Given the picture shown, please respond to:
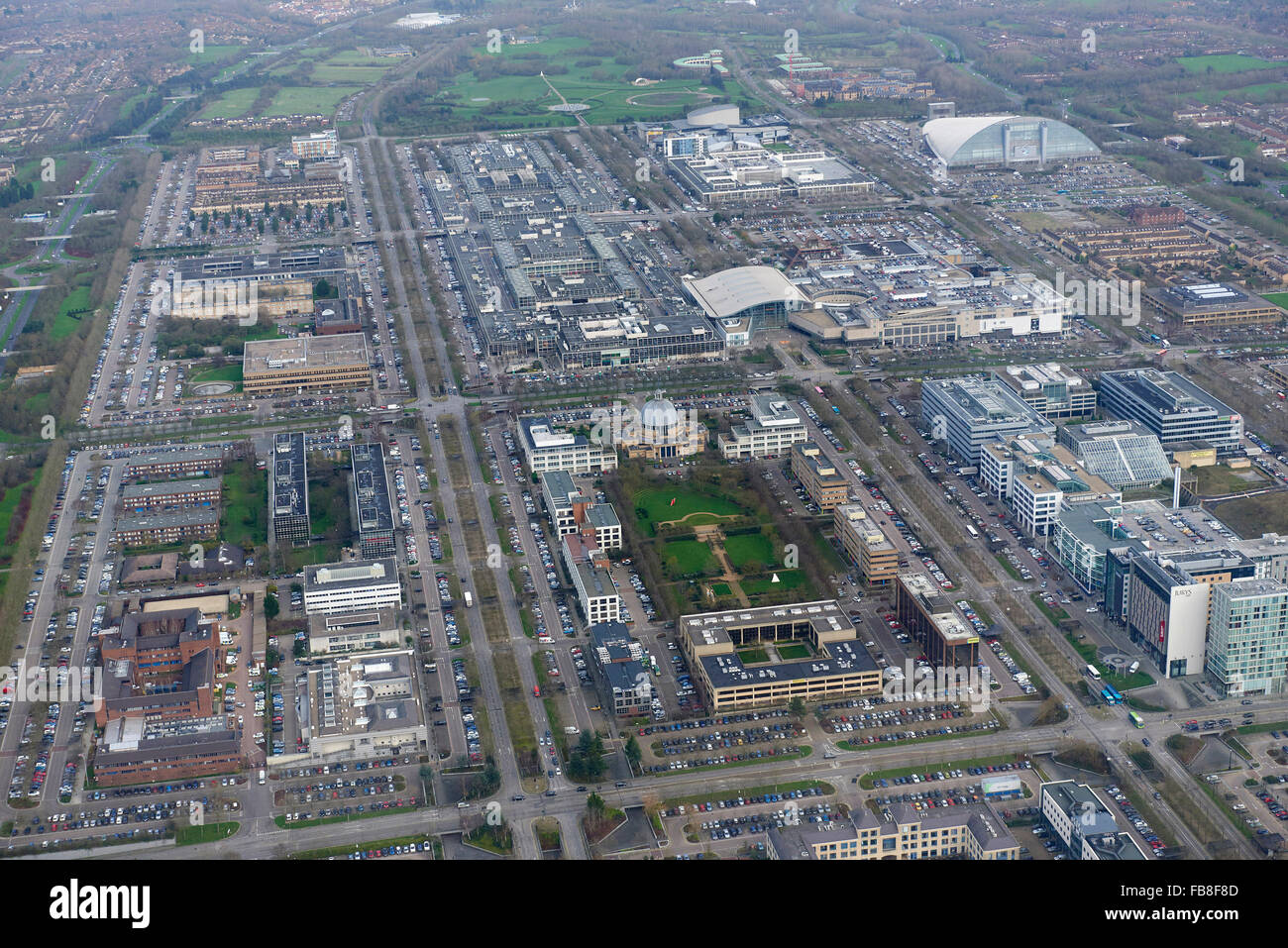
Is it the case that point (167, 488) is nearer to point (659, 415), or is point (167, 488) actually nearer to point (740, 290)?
point (659, 415)

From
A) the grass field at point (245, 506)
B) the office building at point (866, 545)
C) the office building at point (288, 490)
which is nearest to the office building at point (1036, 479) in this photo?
the office building at point (866, 545)

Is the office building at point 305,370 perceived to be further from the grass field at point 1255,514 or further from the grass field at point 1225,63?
the grass field at point 1225,63

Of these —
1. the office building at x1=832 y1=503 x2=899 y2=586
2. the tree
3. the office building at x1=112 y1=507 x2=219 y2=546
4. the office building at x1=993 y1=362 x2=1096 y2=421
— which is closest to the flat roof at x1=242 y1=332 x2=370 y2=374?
the office building at x1=112 y1=507 x2=219 y2=546

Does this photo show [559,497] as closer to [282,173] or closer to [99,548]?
[99,548]

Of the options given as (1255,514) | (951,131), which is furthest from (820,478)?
(951,131)

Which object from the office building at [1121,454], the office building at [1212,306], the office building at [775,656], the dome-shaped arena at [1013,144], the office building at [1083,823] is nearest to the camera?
the office building at [1083,823]

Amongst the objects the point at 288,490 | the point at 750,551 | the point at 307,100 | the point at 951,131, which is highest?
the point at 307,100

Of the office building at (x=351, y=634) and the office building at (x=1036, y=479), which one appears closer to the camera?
the office building at (x=351, y=634)
